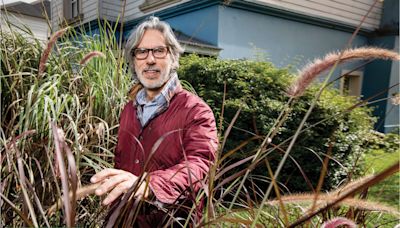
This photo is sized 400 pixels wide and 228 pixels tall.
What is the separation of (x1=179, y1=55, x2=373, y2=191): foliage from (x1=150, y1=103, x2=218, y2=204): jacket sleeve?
9.23ft

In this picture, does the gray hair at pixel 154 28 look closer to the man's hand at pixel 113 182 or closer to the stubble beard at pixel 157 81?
the stubble beard at pixel 157 81

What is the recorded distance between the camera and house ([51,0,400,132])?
267 inches

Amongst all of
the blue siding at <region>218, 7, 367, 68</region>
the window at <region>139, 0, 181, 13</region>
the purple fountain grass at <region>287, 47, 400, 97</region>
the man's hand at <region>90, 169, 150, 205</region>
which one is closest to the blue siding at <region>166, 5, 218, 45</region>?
the blue siding at <region>218, 7, 367, 68</region>

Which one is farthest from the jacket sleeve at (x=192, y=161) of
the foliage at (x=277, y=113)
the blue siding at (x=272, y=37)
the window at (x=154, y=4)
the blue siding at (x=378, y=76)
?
the blue siding at (x=378, y=76)

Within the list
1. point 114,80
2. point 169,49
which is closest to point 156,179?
point 169,49

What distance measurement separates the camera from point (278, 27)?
321 inches

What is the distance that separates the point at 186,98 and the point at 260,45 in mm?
6708

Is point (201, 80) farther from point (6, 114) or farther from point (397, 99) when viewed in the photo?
point (397, 99)

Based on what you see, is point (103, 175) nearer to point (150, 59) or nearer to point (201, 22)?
point (150, 59)

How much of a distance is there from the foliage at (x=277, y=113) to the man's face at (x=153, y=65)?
2621 millimetres

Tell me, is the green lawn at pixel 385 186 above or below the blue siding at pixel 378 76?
below

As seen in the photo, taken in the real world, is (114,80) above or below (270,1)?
below

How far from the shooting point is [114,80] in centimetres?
253

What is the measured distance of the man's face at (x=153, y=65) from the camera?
61.2 inches
